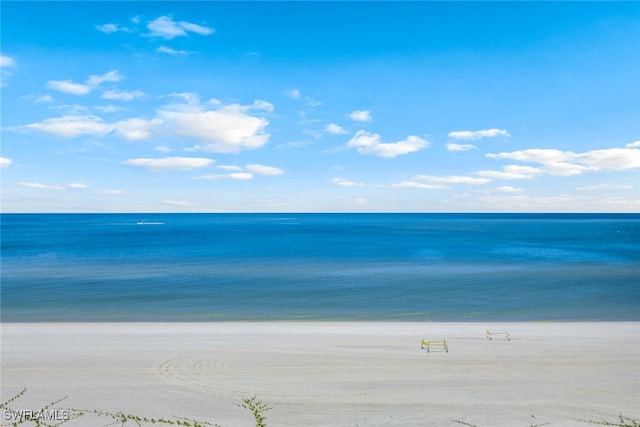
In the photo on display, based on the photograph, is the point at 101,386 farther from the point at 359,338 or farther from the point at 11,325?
the point at 11,325

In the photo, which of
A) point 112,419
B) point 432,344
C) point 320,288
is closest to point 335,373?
point 432,344

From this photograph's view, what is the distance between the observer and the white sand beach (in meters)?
12.9

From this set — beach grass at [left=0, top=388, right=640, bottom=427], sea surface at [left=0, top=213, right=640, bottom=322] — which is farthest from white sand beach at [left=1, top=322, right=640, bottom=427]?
sea surface at [left=0, top=213, right=640, bottom=322]

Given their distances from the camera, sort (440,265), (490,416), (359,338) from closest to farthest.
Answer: (490,416), (359,338), (440,265)

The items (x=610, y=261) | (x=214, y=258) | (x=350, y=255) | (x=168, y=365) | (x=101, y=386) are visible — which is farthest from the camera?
(x=350, y=255)

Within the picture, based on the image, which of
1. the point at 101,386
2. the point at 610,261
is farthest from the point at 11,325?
the point at 610,261

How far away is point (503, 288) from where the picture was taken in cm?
3522

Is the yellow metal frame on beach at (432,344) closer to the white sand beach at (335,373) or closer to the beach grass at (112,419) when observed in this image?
the white sand beach at (335,373)

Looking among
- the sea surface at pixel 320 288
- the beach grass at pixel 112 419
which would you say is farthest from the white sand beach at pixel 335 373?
the sea surface at pixel 320 288

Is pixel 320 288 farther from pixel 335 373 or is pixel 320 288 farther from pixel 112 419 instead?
pixel 112 419

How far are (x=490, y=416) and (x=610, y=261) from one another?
53979 millimetres

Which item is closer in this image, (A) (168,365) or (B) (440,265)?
(A) (168,365)

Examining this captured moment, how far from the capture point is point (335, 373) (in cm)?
1564

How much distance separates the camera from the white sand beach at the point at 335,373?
12859mm
